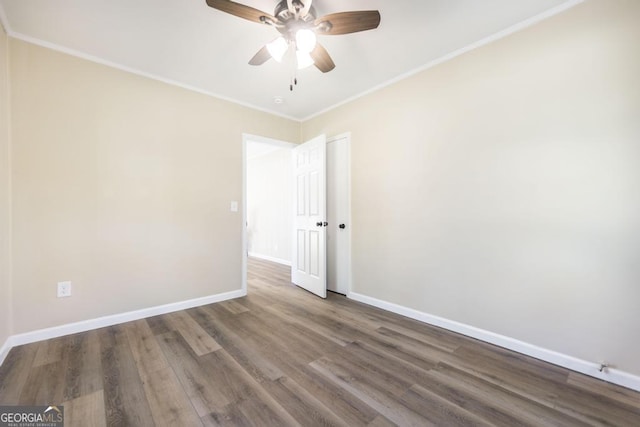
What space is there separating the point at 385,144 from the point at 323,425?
8.65ft

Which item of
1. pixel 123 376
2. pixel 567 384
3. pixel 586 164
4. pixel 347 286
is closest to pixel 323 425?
pixel 123 376

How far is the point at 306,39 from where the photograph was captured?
1.76 metres

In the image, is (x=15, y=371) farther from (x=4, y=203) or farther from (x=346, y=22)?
(x=346, y=22)

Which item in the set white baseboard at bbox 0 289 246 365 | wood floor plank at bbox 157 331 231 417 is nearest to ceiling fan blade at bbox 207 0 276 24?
wood floor plank at bbox 157 331 231 417

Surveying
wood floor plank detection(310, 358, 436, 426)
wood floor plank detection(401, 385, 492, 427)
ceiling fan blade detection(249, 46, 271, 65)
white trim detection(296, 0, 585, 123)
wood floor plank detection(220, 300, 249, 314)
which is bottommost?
wood floor plank detection(401, 385, 492, 427)

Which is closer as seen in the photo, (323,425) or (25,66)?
(323,425)

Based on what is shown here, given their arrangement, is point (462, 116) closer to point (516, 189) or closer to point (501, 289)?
point (516, 189)

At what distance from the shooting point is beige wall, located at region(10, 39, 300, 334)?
223 centimetres

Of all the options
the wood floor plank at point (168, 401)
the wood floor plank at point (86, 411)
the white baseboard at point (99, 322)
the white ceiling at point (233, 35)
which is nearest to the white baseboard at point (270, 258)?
the white baseboard at point (99, 322)

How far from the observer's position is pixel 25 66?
2.21 metres

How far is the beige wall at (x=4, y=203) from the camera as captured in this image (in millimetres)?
1988

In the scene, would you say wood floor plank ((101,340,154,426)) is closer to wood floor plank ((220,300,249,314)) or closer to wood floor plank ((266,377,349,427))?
wood floor plank ((266,377,349,427))

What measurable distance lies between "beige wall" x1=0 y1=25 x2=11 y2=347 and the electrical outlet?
0.96 feet

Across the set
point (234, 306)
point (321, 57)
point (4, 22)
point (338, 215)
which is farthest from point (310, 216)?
point (4, 22)
